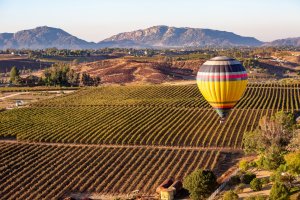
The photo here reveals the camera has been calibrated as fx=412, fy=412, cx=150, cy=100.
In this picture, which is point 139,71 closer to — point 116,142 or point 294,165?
point 116,142

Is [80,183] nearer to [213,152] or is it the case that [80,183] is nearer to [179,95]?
[213,152]

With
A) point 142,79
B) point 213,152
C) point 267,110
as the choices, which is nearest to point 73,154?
point 213,152

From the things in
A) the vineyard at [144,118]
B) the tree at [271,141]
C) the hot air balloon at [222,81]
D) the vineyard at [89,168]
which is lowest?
the vineyard at [89,168]

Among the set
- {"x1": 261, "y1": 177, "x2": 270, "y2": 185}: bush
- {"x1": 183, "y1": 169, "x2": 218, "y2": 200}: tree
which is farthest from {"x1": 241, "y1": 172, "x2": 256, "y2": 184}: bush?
{"x1": 183, "y1": 169, "x2": 218, "y2": 200}: tree

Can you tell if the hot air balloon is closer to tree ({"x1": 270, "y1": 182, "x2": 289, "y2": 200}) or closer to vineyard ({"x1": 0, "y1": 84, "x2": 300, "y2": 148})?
vineyard ({"x1": 0, "y1": 84, "x2": 300, "y2": 148})

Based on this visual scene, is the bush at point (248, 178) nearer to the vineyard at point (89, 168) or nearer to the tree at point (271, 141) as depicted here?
the tree at point (271, 141)

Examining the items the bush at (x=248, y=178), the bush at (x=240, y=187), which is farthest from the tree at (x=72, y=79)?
the bush at (x=240, y=187)

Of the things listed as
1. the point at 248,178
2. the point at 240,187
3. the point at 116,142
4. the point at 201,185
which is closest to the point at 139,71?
the point at 116,142
